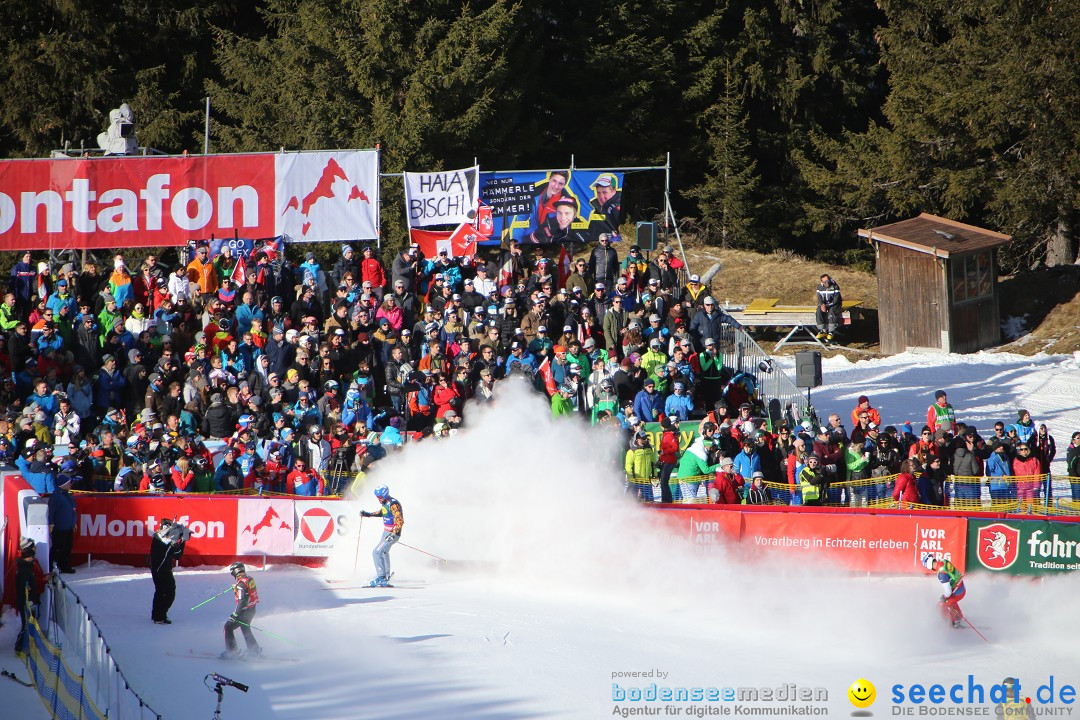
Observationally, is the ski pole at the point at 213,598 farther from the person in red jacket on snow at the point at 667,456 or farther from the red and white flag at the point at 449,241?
the red and white flag at the point at 449,241

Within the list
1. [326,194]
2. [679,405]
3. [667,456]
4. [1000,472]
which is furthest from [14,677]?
[1000,472]

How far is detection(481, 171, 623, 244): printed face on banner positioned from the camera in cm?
2452

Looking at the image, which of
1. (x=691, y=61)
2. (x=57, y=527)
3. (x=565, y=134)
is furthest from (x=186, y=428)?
(x=691, y=61)

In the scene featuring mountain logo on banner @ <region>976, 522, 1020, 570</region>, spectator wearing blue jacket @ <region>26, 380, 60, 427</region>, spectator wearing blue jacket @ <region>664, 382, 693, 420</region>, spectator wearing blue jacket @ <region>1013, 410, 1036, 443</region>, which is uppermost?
spectator wearing blue jacket @ <region>26, 380, 60, 427</region>

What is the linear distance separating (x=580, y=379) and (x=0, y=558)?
30.2ft

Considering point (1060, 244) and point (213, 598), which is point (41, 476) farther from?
point (1060, 244)

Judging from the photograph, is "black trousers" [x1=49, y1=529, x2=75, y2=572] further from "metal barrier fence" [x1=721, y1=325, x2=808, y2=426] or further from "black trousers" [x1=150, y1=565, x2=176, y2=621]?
"metal barrier fence" [x1=721, y1=325, x2=808, y2=426]

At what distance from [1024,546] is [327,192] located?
555 inches

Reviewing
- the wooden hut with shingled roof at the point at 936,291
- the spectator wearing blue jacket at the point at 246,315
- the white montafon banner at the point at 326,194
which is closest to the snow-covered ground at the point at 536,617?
the spectator wearing blue jacket at the point at 246,315

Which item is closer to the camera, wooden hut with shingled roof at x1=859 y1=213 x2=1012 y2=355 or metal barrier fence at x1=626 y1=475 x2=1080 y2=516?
metal barrier fence at x1=626 y1=475 x2=1080 y2=516

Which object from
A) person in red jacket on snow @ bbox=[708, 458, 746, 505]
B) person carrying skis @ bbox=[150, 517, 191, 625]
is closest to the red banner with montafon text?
person in red jacket on snow @ bbox=[708, 458, 746, 505]

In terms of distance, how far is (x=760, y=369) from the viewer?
75.0 feet

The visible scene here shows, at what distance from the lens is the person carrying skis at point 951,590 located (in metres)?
15.5

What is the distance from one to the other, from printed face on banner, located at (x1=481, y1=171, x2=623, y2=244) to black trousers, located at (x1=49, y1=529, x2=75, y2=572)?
10837 mm
